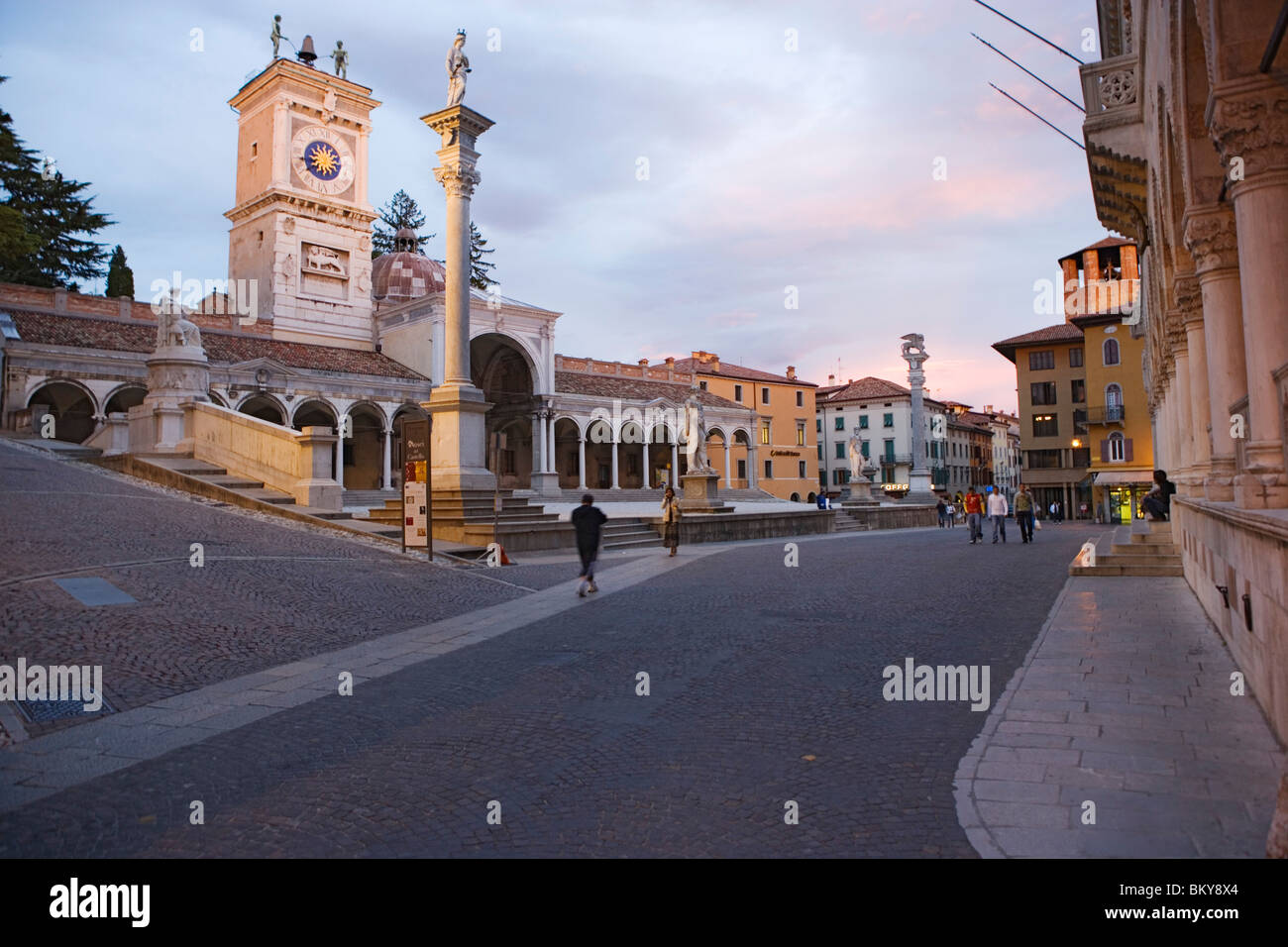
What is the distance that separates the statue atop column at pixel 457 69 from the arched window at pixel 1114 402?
46.4 m

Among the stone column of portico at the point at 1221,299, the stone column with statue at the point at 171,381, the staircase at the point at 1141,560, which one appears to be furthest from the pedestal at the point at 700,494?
the stone column of portico at the point at 1221,299

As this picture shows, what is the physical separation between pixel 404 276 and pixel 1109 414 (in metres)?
44.5

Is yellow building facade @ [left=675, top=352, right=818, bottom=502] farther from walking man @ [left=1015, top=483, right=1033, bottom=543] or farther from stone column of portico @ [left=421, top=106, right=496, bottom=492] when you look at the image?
stone column of portico @ [left=421, top=106, right=496, bottom=492]

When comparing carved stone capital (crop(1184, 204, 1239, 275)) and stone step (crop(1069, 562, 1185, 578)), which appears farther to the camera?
stone step (crop(1069, 562, 1185, 578))

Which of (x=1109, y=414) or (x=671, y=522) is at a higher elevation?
(x=1109, y=414)

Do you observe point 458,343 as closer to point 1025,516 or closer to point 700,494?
point 700,494

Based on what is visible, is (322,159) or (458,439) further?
(322,159)

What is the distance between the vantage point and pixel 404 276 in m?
50.9

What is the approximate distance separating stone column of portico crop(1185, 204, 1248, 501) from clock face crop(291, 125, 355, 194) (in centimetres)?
4634

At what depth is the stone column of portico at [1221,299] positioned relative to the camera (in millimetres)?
7455

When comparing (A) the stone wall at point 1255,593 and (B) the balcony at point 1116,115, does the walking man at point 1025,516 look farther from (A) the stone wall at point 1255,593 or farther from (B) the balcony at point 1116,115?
(A) the stone wall at point 1255,593

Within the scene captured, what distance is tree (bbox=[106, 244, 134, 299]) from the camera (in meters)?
49.0
